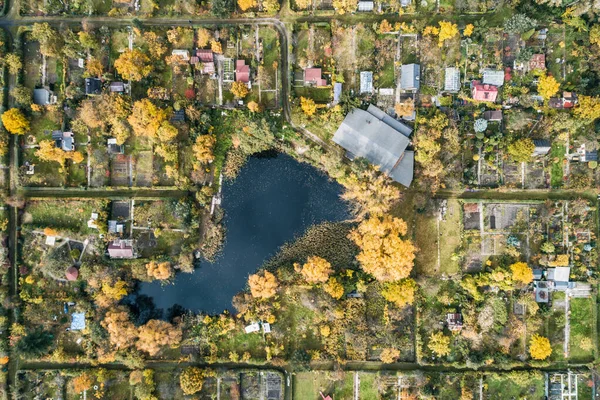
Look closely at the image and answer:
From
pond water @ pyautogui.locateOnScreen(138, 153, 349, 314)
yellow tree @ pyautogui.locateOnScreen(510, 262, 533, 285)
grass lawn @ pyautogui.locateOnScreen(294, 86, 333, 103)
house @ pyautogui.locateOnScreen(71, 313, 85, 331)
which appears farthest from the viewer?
pond water @ pyautogui.locateOnScreen(138, 153, 349, 314)

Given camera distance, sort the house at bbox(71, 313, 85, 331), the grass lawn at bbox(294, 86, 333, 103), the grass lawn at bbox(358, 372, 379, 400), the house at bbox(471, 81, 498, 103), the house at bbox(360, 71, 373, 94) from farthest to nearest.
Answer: the grass lawn at bbox(294, 86, 333, 103), the grass lawn at bbox(358, 372, 379, 400), the house at bbox(71, 313, 85, 331), the house at bbox(360, 71, 373, 94), the house at bbox(471, 81, 498, 103)

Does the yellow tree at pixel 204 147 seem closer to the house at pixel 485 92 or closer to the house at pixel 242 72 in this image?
the house at pixel 242 72

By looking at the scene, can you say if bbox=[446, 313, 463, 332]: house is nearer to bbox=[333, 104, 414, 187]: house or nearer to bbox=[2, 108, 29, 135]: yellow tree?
bbox=[333, 104, 414, 187]: house

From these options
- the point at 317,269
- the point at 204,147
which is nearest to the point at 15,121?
the point at 204,147

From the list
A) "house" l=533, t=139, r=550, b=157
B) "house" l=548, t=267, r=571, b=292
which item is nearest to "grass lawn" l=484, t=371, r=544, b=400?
"house" l=548, t=267, r=571, b=292

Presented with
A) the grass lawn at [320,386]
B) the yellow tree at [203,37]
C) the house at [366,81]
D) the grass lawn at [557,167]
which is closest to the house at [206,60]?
the yellow tree at [203,37]

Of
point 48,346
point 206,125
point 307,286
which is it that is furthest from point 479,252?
point 48,346
